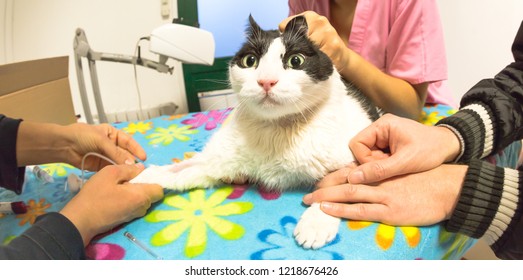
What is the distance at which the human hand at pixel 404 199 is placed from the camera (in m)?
0.45

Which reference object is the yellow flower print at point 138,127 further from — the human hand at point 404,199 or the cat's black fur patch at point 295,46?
the human hand at point 404,199

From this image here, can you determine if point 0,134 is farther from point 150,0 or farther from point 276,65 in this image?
point 150,0

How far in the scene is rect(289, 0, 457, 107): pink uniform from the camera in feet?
2.39

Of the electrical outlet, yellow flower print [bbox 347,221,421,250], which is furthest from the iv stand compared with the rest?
yellow flower print [bbox 347,221,421,250]

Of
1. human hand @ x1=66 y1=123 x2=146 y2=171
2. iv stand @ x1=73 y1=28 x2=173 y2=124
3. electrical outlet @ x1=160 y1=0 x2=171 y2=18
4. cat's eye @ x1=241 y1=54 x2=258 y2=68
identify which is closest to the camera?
cat's eye @ x1=241 y1=54 x2=258 y2=68

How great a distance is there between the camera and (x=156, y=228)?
1.65 feet

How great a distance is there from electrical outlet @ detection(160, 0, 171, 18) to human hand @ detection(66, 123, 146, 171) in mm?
717

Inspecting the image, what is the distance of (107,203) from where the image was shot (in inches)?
19.1

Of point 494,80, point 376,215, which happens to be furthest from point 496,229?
point 494,80

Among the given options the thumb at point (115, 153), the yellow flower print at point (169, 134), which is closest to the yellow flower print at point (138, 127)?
the yellow flower print at point (169, 134)

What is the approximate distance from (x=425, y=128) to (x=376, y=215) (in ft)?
0.61

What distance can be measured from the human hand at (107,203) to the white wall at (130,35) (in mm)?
Result: 430

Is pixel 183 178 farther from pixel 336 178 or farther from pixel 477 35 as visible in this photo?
pixel 477 35

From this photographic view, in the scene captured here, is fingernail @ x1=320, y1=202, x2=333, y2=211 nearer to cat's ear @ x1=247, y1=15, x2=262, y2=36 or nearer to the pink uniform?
cat's ear @ x1=247, y1=15, x2=262, y2=36
